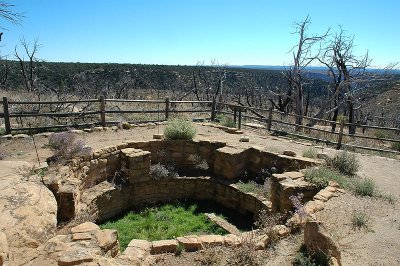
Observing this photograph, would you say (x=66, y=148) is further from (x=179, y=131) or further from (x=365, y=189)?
(x=365, y=189)

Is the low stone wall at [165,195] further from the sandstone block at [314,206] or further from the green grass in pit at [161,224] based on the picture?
the sandstone block at [314,206]

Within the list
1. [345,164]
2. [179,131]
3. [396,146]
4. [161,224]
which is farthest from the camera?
[396,146]

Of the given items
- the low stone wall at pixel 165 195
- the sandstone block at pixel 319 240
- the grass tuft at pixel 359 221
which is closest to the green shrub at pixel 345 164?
the low stone wall at pixel 165 195

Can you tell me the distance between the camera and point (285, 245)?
5.26m

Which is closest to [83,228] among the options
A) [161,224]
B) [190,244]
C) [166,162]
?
[190,244]

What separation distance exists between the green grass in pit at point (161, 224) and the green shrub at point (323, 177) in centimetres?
264

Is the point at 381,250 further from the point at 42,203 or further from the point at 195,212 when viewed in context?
the point at 42,203

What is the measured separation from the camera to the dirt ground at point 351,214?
16.1 ft

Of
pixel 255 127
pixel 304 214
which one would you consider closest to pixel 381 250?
pixel 304 214

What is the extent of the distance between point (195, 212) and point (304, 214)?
446cm

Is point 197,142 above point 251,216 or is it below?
above

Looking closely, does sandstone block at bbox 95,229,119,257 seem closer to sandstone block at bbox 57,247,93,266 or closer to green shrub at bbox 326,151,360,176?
sandstone block at bbox 57,247,93,266

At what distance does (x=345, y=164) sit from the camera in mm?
8734

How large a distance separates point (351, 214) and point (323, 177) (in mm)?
1665
